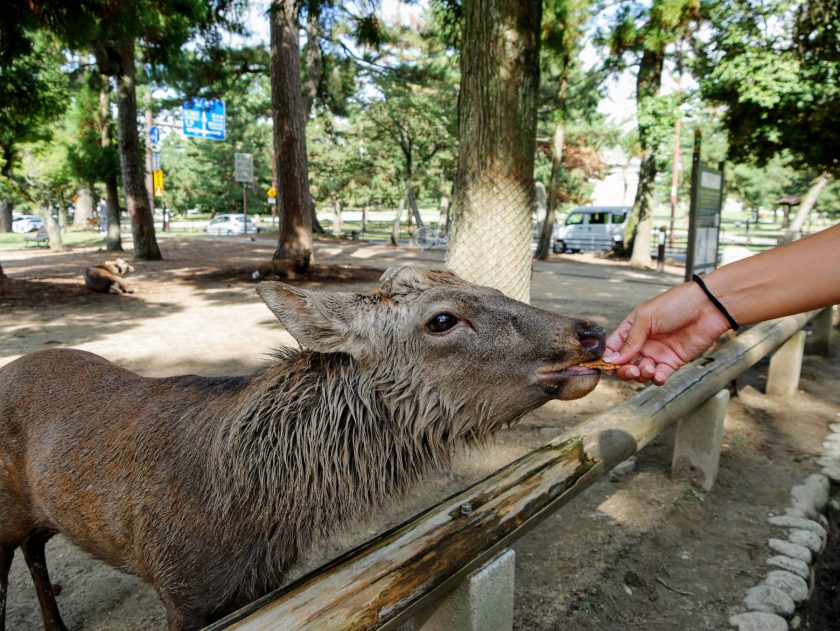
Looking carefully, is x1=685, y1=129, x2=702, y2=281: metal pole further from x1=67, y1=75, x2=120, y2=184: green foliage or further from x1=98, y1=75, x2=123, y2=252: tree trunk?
x1=98, y1=75, x2=123, y2=252: tree trunk

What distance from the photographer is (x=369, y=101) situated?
2886 centimetres

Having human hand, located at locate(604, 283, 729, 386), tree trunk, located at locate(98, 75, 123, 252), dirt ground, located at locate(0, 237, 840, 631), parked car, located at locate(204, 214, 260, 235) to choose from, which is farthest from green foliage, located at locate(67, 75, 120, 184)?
human hand, located at locate(604, 283, 729, 386)

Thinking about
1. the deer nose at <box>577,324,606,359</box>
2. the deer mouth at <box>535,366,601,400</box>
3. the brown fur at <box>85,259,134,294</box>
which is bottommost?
the brown fur at <box>85,259,134,294</box>

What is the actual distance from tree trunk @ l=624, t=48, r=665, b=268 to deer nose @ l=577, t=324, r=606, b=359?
16.1 m

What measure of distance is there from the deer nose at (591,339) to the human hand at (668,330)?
1.16ft

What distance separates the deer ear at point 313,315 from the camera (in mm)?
1914

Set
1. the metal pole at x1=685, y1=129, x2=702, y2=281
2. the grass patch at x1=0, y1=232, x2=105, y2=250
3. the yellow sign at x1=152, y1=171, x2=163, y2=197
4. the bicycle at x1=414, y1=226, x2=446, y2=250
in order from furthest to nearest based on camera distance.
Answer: the yellow sign at x1=152, y1=171, x2=163, y2=197 < the grass patch at x1=0, y1=232, x2=105, y2=250 < the bicycle at x1=414, y1=226, x2=446, y2=250 < the metal pole at x1=685, y1=129, x2=702, y2=281

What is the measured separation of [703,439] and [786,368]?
3082 millimetres

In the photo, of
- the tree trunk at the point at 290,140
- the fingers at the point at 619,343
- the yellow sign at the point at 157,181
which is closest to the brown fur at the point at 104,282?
the tree trunk at the point at 290,140

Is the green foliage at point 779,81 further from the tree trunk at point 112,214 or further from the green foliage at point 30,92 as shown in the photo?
the tree trunk at point 112,214

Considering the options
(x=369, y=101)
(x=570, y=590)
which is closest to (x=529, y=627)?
(x=570, y=590)

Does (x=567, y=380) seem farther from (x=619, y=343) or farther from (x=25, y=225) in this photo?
(x=25, y=225)

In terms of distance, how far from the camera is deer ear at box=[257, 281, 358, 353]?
1914mm

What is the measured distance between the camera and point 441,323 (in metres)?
2.03
